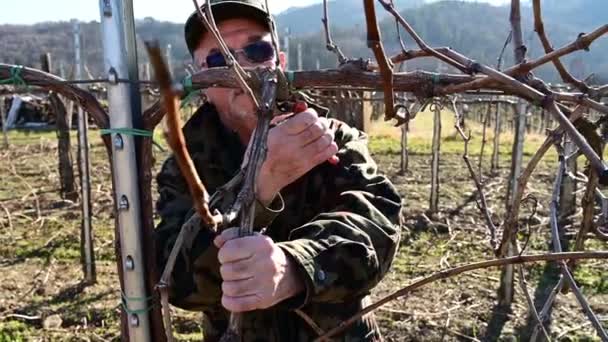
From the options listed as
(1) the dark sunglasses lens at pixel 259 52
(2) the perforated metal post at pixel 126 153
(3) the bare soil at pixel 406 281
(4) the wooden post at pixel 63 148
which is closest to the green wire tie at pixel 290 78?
(2) the perforated metal post at pixel 126 153

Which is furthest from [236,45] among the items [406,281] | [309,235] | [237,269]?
[406,281]

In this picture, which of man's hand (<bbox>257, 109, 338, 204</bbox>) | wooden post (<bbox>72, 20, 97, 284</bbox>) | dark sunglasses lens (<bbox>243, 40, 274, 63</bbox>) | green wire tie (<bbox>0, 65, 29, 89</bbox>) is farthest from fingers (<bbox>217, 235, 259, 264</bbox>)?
wooden post (<bbox>72, 20, 97, 284</bbox>)

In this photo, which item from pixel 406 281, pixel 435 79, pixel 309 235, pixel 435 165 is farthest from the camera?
pixel 435 165

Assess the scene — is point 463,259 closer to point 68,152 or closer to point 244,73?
point 68,152

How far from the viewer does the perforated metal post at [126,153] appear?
105cm

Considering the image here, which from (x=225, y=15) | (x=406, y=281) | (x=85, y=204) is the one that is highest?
(x=225, y=15)

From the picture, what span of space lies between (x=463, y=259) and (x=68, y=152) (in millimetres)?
3925

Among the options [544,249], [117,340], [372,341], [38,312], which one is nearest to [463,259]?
[544,249]

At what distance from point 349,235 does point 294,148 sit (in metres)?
0.33

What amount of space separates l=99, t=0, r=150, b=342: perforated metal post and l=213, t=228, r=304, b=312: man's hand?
0.88ft

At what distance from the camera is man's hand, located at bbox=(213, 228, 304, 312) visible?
2.85 ft

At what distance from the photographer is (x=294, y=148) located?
104 centimetres

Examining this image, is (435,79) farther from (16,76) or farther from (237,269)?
(16,76)

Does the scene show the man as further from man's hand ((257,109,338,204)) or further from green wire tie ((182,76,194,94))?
green wire tie ((182,76,194,94))
